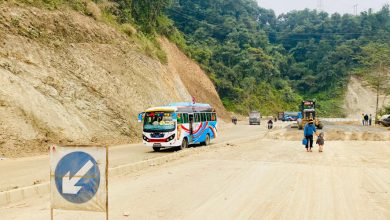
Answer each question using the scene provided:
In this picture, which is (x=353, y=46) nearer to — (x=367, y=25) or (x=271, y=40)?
(x=367, y=25)

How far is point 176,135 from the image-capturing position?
78.7 feet

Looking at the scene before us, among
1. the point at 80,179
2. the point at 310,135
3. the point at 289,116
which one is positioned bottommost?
the point at 289,116

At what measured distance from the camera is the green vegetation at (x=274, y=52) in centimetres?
8531

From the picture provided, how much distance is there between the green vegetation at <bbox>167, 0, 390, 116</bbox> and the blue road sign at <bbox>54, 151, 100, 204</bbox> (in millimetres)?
65873

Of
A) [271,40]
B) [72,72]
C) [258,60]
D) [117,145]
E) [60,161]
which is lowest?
[117,145]

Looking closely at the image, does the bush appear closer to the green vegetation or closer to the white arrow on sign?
the white arrow on sign

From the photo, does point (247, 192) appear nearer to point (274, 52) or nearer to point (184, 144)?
point (184, 144)

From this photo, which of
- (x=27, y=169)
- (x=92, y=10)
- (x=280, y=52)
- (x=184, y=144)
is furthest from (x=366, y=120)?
(x=280, y=52)

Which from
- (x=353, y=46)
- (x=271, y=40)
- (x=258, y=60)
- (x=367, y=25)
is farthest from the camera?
(x=271, y=40)

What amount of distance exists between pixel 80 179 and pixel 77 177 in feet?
0.23

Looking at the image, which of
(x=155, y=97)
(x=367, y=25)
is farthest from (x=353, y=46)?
(x=155, y=97)

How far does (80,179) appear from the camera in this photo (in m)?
6.90

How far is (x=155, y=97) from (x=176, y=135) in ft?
47.6

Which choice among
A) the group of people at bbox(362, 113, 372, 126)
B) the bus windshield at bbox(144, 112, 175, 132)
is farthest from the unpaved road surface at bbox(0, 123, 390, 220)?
the group of people at bbox(362, 113, 372, 126)
